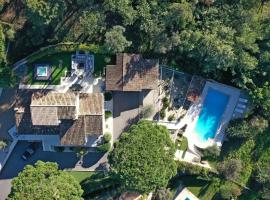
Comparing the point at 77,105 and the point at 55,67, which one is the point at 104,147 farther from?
the point at 55,67

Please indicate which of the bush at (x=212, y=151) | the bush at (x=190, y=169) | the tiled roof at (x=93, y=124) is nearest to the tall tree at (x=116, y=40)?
the tiled roof at (x=93, y=124)

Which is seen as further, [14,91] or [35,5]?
[14,91]

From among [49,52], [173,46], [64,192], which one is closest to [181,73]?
[173,46]

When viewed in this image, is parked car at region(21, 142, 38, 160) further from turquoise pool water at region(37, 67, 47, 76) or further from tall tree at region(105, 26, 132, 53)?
tall tree at region(105, 26, 132, 53)

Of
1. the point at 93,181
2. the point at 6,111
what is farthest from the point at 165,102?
the point at 6,111

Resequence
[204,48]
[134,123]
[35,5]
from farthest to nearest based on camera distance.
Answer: [134,123] < [204,48] < [35,5]

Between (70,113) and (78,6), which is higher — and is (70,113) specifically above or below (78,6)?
below

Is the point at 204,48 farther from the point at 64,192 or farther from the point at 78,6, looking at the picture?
the point at 64,192
